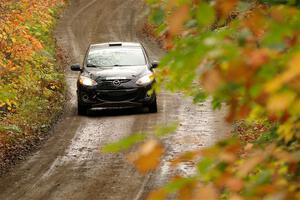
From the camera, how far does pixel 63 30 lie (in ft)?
117

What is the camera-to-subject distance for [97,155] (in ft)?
42.3

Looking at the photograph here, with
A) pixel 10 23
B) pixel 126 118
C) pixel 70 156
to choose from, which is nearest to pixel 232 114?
pixel 70 156

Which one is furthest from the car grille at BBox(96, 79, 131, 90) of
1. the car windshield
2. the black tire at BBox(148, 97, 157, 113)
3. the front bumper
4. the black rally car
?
the black tire at BBox(148, 97, 157, 113)

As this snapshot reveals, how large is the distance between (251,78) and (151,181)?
838 centimetres

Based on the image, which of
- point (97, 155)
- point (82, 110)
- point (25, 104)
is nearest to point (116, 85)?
point (82, 110)

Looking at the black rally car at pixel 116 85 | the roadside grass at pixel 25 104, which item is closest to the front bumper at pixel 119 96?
the black rally car at pixel 116 85

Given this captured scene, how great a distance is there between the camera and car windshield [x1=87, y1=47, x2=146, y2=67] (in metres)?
17.1

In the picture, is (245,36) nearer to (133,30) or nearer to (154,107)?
(154,107)

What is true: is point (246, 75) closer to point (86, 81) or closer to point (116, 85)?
point (116, 85)

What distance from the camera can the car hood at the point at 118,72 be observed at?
53.7ft

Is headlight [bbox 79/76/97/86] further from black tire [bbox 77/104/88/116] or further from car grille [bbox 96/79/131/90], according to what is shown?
black tire [bbox 77/104/88/116]

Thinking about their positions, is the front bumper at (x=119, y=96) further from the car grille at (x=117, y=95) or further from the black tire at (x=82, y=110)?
the black tire at (x=82, y=110)

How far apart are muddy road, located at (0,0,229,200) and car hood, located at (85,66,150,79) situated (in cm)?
105

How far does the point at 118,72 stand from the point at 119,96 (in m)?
0.61
